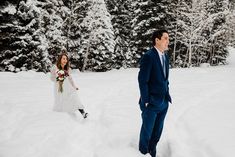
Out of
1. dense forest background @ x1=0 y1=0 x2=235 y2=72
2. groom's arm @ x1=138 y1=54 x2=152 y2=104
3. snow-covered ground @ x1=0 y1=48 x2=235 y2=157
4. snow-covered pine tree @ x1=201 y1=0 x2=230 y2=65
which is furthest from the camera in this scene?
snow-covered pine tree @ x1=201 y1=0 x2=230 y2=65

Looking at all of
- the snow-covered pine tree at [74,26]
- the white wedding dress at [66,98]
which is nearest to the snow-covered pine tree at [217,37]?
the snow-covered pine tree at [74,26]

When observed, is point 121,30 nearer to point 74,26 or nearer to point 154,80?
point 74,26

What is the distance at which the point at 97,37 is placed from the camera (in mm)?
31312

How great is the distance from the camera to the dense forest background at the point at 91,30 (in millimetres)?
22609

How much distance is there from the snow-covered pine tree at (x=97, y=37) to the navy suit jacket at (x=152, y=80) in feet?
82.7

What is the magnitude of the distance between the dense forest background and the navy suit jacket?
58.0 feet

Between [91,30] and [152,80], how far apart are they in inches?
1031

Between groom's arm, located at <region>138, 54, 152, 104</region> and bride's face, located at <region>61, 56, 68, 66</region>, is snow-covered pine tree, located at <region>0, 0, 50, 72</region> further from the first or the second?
groom's arm, located at <region>138, 54, 152, 104</region>

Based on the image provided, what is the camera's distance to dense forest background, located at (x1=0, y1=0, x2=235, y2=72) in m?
22.6

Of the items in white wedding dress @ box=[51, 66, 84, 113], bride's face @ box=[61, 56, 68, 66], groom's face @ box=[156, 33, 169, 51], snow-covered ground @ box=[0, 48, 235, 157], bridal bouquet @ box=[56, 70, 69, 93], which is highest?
groom's face @ box=[156, 33, 169, 51]

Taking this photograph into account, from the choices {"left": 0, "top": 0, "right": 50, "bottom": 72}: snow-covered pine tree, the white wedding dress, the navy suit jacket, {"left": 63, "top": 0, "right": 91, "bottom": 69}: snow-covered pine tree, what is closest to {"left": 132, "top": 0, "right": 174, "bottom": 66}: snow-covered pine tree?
{"left": 63, "top": 0, "right": 91, "bottom": 69}: snow-covered pine tree

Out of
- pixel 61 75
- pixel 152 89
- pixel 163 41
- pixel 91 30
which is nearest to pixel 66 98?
pixel 61 75

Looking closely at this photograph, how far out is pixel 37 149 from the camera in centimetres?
653

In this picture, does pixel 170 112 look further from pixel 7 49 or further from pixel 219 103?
pixel 7 49
